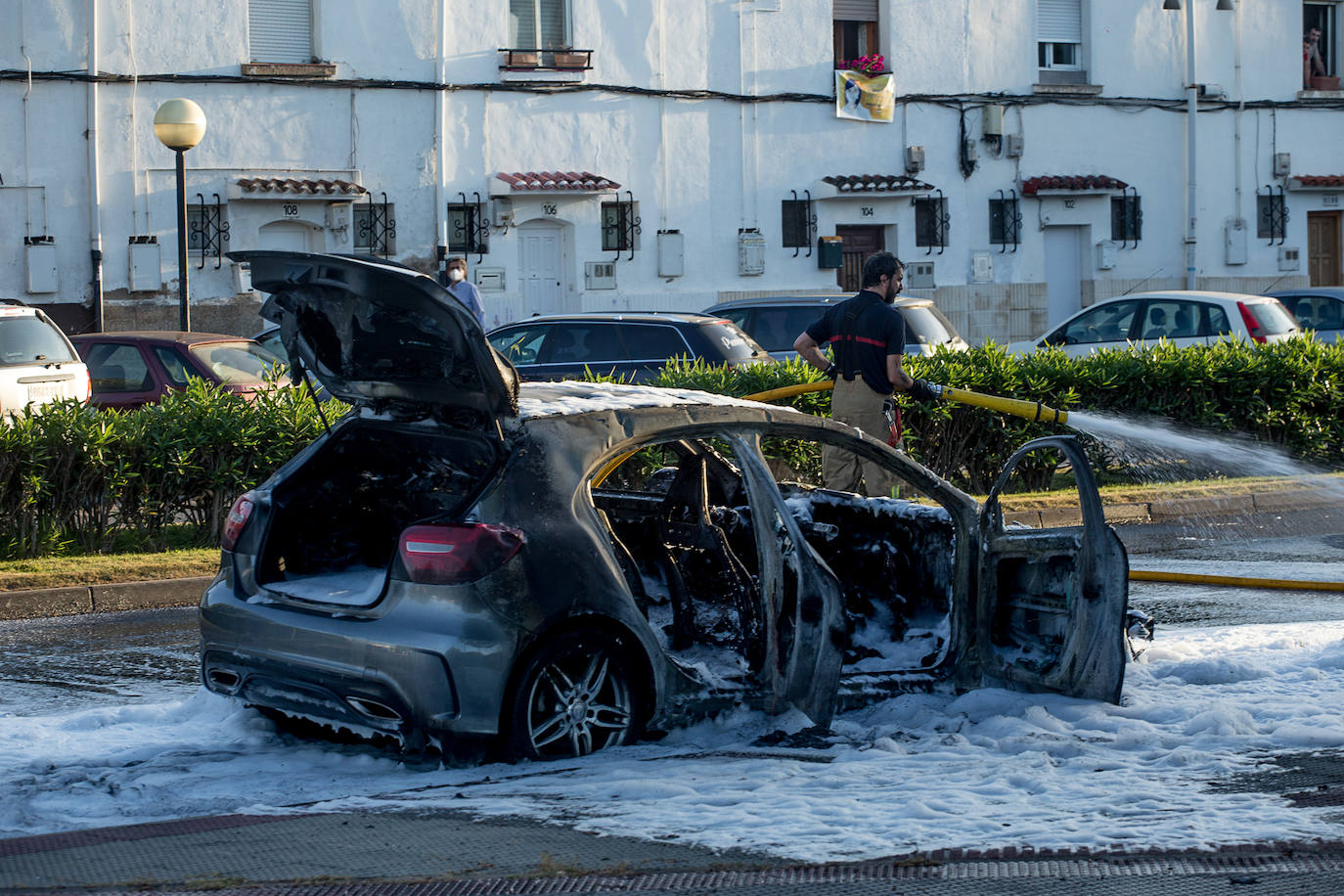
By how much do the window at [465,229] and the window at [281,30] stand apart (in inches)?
123

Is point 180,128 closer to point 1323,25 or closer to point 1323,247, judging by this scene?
point 1323,247

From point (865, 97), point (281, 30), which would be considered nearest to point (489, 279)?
point (281, 30)

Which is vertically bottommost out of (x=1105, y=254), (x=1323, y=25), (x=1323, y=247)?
(x=1105, y=254)

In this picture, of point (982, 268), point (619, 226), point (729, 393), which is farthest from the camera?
point (982, 268)

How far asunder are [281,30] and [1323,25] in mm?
20020

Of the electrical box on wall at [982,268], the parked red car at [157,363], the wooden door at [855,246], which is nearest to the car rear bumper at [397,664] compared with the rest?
the parked red car at [157,363]

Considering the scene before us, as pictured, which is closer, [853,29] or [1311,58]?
[853,29]

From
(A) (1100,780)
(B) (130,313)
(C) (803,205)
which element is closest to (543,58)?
(C) (803,205)

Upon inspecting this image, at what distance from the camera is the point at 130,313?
78.9 feet

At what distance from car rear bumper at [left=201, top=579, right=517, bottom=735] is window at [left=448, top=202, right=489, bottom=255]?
20.8 meters

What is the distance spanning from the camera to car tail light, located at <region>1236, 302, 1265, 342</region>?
18.8 meters

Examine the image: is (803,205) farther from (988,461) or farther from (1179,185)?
(988,461)

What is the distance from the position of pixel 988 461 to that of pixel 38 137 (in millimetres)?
15596

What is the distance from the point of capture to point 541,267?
1061 inches
